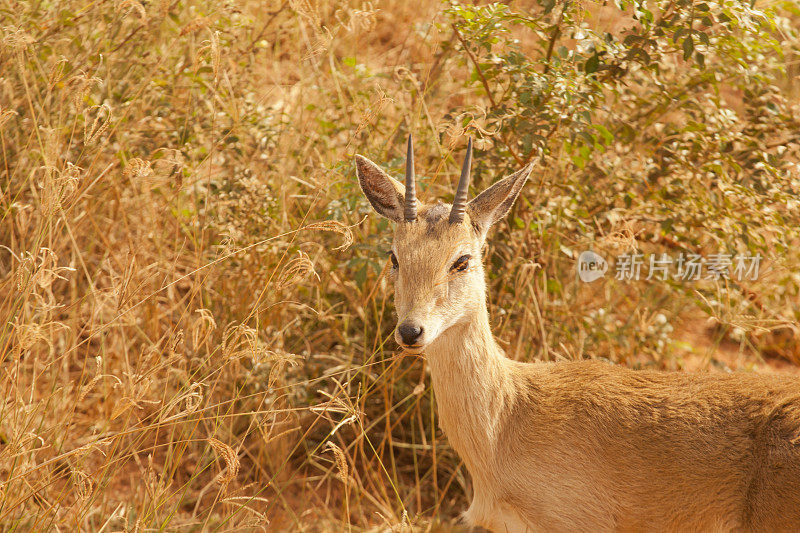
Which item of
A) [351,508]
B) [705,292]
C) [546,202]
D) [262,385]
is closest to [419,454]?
[351,508]

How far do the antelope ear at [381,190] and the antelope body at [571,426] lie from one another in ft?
0.05

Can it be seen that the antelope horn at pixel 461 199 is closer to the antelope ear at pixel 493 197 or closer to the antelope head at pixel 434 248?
the antelope head at pixel 434 248

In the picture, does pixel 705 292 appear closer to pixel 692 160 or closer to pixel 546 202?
pixel 692 160

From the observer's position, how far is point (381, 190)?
3.83m

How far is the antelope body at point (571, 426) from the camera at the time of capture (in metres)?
3.38

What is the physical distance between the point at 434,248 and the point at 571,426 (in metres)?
1.09

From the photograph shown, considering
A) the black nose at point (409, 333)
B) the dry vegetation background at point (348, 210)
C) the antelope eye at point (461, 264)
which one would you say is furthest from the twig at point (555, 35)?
the black nose at point (409, 333)

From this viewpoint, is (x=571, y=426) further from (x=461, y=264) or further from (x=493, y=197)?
(x=493, y=197)

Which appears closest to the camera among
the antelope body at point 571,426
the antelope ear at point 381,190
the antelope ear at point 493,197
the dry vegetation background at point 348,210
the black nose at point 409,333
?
the black nose at point 409,333

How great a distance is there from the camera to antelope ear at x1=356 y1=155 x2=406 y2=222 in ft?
12.4

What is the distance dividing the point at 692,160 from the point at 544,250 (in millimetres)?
1219

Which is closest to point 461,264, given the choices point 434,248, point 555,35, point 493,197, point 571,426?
point 434,248

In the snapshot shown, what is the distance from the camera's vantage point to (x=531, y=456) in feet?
11.8

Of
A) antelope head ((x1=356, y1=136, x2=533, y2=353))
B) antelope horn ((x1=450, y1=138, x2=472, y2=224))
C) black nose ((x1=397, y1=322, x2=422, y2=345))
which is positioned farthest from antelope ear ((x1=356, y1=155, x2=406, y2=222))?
black nose ((x1=397, y1=322, x2=422, y2=345))
